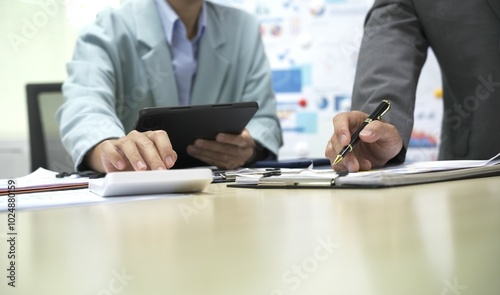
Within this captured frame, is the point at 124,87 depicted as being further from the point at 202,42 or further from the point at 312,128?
the point at 312,128

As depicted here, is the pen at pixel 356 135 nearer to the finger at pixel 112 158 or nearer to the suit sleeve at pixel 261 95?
the finger at pixel 112 158

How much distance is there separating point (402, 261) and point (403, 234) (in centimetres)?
6

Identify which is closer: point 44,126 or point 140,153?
point 140,153

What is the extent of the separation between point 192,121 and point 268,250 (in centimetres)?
76

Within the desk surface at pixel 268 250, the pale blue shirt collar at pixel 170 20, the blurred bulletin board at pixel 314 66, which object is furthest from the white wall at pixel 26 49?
the desk surface at pixel 268 250

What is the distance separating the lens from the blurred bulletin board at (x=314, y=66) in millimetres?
2818

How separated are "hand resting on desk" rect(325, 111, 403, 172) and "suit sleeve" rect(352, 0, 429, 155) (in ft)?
0.26

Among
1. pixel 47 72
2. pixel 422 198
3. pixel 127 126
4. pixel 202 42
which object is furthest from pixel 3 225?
pixel 47 72

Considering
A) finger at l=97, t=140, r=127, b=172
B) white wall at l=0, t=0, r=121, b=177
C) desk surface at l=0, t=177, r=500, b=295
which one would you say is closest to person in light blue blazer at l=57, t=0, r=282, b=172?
finger at l=97, t=140, r=127, b=172

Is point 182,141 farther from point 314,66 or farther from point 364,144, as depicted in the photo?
point 314,66

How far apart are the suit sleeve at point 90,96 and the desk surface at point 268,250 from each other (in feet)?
2.04

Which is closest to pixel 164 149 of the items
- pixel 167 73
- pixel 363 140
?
pixel 363 140

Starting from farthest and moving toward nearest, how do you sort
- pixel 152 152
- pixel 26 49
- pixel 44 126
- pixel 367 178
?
pixel 26 49 < pixel 44 126 < pixel 152 152 < pixel 367 178

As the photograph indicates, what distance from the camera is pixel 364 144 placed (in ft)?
3.43
